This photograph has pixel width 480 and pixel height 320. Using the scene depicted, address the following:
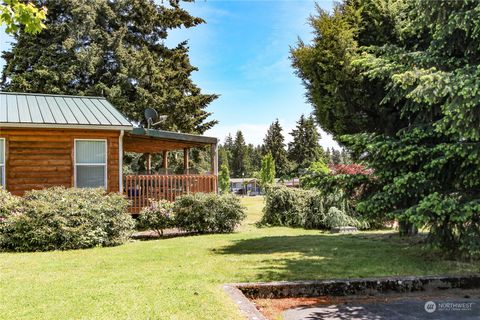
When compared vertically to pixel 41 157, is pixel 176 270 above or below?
below

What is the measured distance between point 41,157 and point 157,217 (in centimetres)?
376

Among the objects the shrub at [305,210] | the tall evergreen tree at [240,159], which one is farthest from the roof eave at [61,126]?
the tall evergreen tree at [240,159]

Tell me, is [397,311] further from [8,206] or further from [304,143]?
[304,143]

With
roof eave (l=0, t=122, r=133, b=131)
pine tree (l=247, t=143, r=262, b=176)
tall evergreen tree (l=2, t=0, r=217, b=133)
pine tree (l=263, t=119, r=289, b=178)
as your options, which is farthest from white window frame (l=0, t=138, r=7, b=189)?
pine tree (l=247, t=143, r=262, b=176)

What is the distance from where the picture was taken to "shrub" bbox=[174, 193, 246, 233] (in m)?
11.4

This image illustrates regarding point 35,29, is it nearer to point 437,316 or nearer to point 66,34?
point 437,316

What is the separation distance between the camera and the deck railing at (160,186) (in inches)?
505

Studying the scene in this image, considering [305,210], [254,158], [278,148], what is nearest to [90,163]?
[305,210]

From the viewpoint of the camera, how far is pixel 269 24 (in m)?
14.9

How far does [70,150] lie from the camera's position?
38.7 ft

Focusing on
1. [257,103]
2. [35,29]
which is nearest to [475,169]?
[35,29]

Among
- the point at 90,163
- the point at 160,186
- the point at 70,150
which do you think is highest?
the point at 70,150

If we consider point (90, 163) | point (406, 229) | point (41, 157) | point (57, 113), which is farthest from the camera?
point (57, 113)

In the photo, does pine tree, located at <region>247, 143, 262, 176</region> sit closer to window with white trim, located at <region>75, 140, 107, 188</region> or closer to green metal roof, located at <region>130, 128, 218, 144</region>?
green metal roof, located at <region>130, 128, 218, 144</region>
